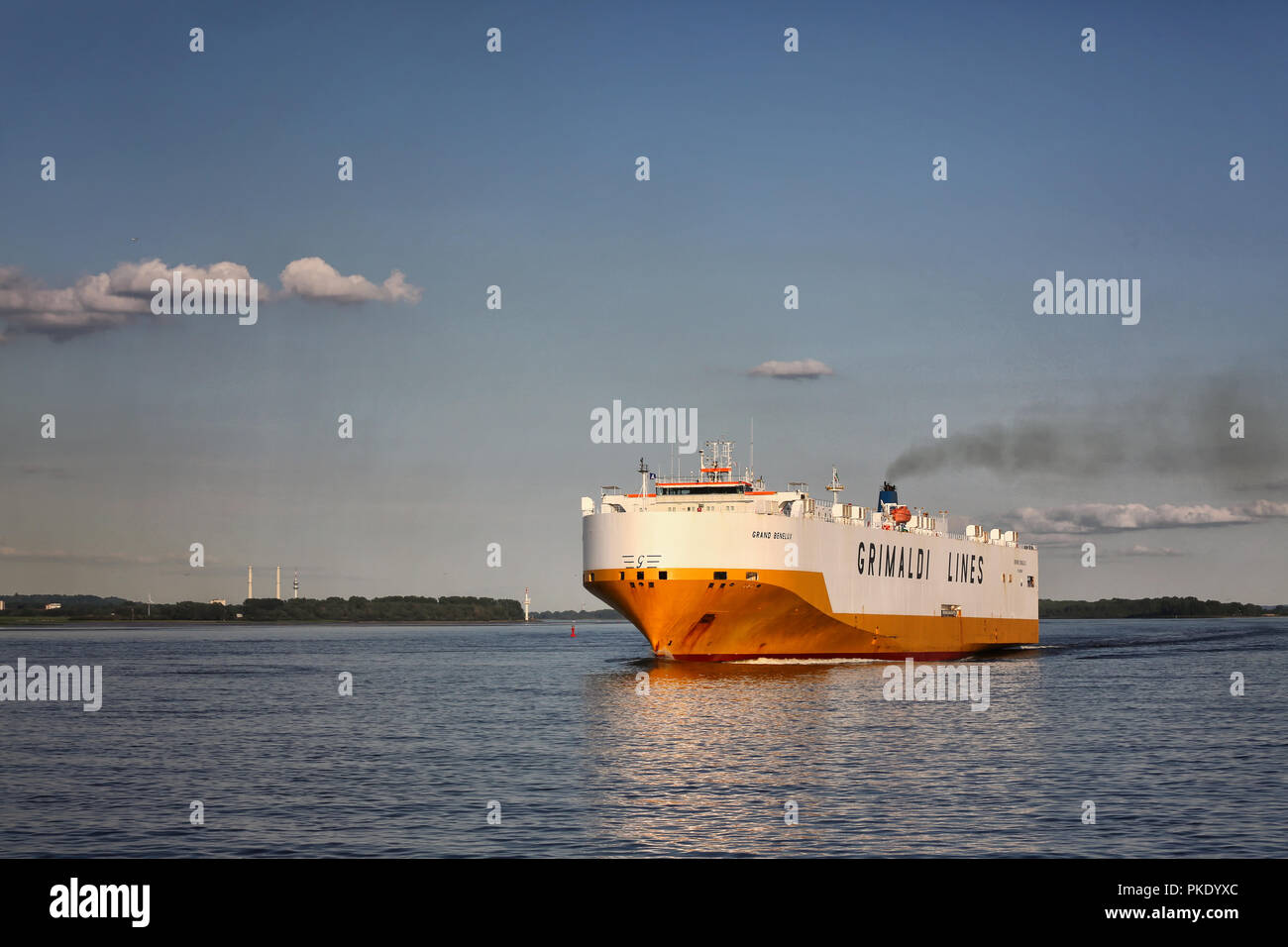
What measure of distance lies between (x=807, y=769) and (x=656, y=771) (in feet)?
12.8

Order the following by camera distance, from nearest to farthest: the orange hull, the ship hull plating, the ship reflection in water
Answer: the ship reflection in water → the ship hull plating → the orange hull

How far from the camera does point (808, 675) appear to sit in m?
62.7

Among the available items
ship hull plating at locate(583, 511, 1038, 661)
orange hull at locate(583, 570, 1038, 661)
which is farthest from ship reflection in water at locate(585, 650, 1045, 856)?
ship hull plating at locate(583, 511, 1038, 661)

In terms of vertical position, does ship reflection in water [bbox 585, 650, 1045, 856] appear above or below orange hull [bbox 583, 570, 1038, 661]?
below

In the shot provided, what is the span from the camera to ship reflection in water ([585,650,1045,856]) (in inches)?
916

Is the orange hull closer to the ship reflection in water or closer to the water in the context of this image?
the water

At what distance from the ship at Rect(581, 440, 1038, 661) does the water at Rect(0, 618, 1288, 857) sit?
16.5 feet

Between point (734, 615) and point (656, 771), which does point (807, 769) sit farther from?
point (734, 615)
